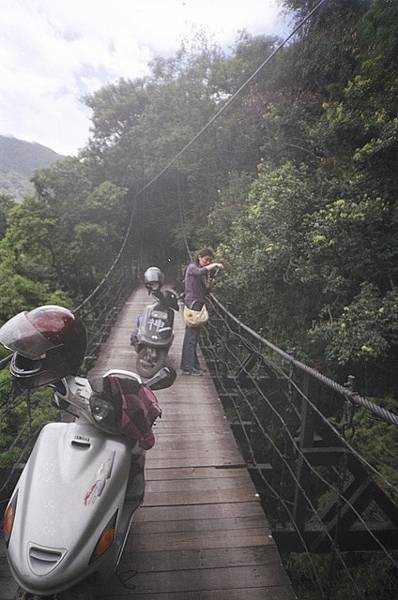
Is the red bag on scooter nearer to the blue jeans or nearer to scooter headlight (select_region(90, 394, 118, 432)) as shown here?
scooter headlight (select_region(90, 394, 118, 432))

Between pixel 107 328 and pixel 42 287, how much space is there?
9.34 feet

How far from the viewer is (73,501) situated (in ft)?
4.82

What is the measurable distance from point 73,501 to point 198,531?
3.21 ft

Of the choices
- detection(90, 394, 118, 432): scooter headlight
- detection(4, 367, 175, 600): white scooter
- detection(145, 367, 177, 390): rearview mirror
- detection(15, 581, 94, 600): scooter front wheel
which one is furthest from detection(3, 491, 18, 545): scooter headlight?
A: detection(145, 367, 177, 390): rearview mirror

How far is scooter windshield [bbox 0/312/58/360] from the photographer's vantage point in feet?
4.76

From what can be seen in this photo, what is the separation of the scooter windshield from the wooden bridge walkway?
100 cm

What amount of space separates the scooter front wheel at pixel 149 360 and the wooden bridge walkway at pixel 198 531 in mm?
863

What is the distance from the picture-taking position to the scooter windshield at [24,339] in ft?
4.76

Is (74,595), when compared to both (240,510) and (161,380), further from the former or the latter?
(240,510)

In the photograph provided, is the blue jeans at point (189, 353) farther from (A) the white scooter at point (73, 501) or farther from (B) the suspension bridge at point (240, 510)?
(A) the white scooter at point (73, 501)

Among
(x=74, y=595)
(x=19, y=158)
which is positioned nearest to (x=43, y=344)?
(x=74, y=595)

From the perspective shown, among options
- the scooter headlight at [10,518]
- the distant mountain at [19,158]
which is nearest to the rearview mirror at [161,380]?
the scooter headlight at [10,518]

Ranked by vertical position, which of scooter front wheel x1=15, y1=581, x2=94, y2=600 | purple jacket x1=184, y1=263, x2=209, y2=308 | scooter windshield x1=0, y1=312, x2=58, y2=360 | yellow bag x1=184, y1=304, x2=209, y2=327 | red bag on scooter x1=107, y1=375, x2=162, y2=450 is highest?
purple jacket x1=184, y1=263, x2=209, y2=308

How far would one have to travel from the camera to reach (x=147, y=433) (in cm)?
183
